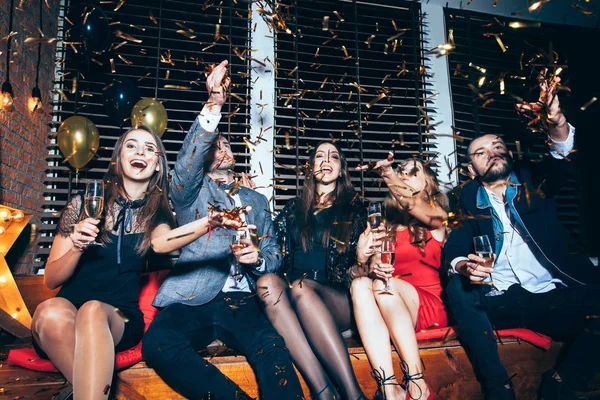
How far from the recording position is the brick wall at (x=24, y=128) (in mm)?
2961

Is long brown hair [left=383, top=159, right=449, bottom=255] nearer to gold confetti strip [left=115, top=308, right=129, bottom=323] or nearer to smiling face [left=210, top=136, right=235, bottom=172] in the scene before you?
smiling face [left=210, top=136, right=235, bottom=172]

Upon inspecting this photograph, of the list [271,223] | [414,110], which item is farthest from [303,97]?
[271,223]

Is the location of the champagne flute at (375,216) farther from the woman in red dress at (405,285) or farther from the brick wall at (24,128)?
the brick wall at (24,128)

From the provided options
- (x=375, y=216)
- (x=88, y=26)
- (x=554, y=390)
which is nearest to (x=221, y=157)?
(x=375, y=216)

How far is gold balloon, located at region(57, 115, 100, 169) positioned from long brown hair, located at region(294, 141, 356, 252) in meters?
1.73

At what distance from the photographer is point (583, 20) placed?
5.03 metres

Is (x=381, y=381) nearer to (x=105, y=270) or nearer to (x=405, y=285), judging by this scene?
(x=405, y=285)

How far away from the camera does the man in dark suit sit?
204 cm

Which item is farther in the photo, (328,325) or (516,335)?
(516,335)

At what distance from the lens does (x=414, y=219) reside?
2627 millimetres

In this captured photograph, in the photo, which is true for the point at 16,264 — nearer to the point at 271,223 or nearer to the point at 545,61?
the point at 271,223

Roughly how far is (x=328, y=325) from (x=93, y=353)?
1.02 metres

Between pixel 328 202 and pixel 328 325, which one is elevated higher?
pixel 328 202

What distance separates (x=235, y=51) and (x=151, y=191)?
2.31 meters
